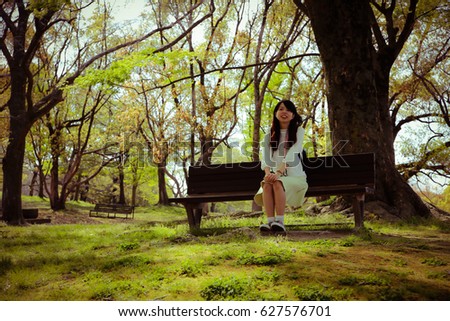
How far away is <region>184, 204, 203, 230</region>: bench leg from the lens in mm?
6332

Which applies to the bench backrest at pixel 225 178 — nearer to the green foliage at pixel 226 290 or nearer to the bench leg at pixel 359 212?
the bench leg at pixel 359 212

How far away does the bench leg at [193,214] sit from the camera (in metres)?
6.33

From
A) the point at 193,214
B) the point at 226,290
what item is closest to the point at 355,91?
the point at 193,214

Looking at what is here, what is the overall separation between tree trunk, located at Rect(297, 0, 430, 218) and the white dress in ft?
6.79

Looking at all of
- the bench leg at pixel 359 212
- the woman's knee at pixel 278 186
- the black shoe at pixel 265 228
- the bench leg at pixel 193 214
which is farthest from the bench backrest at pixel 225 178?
the bench leg at pixel 359 212

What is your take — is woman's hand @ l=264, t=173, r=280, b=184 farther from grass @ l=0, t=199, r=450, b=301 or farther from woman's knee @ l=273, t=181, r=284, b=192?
grass @ l=0, t=199, r=450, b=301

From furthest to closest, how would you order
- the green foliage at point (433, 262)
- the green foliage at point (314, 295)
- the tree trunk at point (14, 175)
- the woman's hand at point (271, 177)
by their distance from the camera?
the tree trunk at point (14, 175)
the woman's hand at point (271, 177)
the green foliage at point (433, 262)
the green foliage at point (314, 295)

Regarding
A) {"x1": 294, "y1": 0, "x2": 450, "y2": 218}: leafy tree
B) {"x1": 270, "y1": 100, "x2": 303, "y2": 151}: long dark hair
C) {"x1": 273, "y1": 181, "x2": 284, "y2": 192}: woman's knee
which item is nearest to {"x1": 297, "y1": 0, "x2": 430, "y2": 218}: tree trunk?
{"x1": 294, "y1": 0, "x2": 450, "y2": 218}: leafy tree

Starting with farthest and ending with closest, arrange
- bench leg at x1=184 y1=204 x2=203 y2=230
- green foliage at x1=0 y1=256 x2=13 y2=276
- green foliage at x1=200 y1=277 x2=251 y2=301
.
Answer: bench leg at x1=184 y1=204 x2=203 y2=230 < green foliage at x1=0 y1=256 x2=13 y2=276 < green foliage at x1=200 y1=277 x2=251 y2=301

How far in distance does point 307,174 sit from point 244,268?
2329mm

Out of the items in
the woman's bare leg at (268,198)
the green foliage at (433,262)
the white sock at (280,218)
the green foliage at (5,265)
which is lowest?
the green foliage at (5,265)

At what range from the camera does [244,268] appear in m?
3.73

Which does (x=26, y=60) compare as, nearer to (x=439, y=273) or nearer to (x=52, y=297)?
(x=52, y=297)
